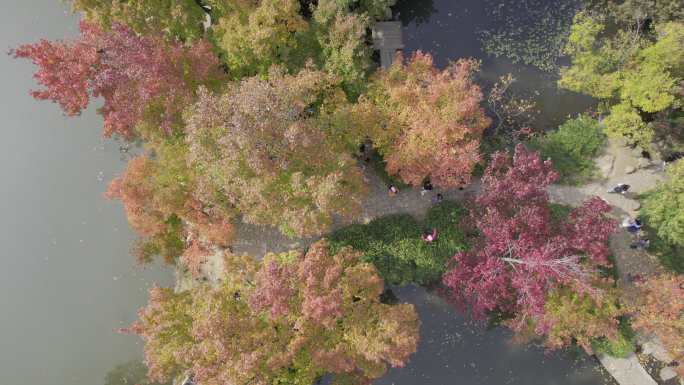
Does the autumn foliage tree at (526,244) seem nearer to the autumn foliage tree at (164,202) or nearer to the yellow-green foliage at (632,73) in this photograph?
Result: the yellow-green foliage at (632,73)

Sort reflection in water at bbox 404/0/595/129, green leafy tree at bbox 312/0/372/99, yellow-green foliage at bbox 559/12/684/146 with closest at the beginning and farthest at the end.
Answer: yellow-green foliage at bbox 559/12/684/146 → green leafy tree at bbox 312/0/372/99 → reflection in water at bbox 404/0/595/129

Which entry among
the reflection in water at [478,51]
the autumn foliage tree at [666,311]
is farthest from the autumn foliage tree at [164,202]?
the autumn foliage tree at [666,311]

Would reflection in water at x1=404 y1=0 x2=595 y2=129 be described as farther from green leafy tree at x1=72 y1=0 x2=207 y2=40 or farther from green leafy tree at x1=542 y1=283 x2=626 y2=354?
green leafy tree at x1=72 y1=0 x2=207 y2=40

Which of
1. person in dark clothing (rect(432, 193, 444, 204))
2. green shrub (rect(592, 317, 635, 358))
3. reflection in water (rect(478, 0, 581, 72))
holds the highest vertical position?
reflection in water (rect(478, 0, 581, 72))

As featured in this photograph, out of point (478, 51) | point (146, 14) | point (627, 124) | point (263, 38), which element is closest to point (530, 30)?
point (478, 51)

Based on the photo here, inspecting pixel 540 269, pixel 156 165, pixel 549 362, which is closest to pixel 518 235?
pixel 540 269

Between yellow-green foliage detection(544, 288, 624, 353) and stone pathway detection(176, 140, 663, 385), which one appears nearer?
yellow-green foliage detection(544, 288, 624, 353)

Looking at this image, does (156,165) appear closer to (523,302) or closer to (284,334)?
(284,334)

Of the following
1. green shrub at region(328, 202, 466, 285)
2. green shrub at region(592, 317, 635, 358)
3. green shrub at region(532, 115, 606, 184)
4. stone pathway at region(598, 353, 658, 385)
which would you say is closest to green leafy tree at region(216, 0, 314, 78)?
green shrub at region(328, 202, 466, 285)
